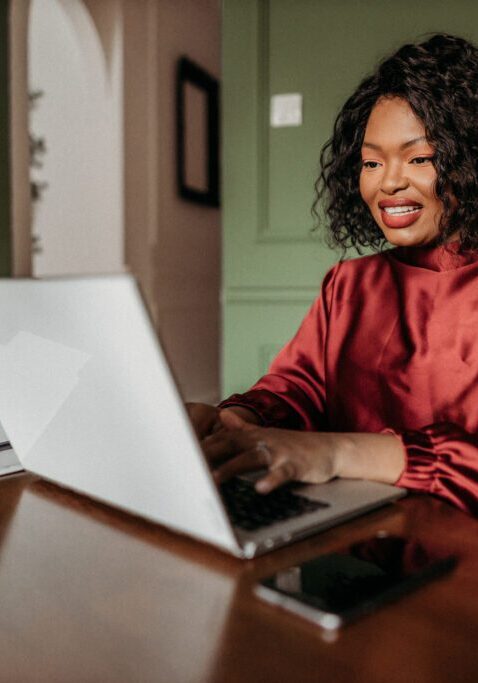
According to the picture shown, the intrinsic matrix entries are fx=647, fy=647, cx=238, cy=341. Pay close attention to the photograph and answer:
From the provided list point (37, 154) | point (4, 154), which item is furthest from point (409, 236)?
point (37, 154)

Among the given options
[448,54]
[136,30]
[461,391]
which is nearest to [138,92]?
[136,30]

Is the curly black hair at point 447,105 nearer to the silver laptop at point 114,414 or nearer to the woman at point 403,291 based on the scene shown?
the woman at point 403,291

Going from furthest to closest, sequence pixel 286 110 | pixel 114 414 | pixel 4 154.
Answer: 1. pixel 4 154
2. pixel 286 110
3. pixel 114 414

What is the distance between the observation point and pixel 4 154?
8.64ft

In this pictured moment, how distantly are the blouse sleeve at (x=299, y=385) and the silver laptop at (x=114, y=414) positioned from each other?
39 cm

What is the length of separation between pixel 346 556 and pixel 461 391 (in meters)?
0.64

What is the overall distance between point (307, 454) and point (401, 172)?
1.86 feet

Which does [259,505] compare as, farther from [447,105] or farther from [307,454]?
[447,105]

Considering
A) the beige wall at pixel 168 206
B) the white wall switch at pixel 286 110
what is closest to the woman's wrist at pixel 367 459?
the white wall switch at pixel 286 110

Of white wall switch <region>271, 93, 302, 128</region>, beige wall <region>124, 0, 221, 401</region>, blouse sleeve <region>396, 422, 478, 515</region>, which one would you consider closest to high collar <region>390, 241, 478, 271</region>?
blouse sleeve <region>396, 422, 478, 515</region>

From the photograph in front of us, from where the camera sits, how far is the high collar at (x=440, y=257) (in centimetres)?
119

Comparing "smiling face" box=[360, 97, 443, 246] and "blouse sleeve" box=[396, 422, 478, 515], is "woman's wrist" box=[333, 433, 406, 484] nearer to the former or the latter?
"blouse sleeve" box=[396, 422, 478, 515]

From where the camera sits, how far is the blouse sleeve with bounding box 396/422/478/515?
794mm

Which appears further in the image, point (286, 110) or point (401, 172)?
point (286, 110)
